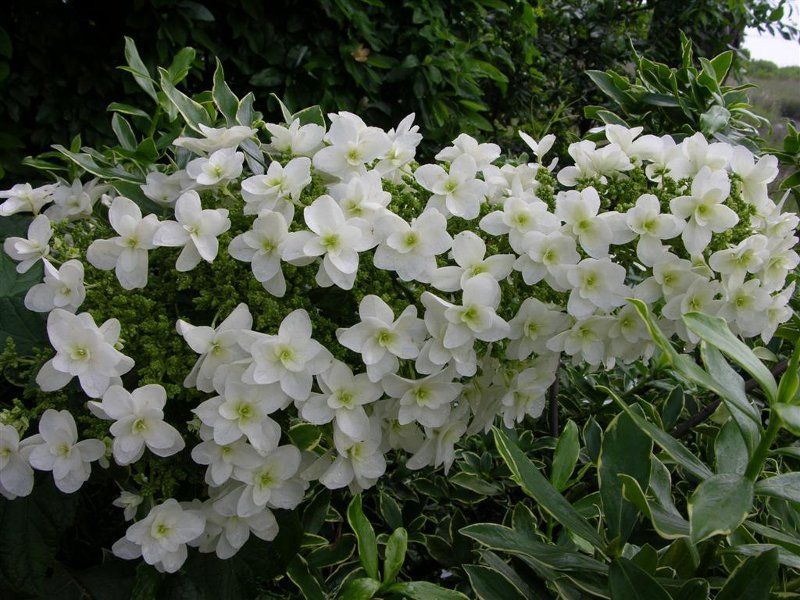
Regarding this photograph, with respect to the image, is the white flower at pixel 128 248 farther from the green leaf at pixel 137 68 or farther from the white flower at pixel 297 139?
the green leaf at pixel 137 68

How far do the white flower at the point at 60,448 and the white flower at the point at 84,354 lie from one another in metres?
0.04

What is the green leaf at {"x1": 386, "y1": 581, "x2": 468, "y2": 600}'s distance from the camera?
78 centimetres

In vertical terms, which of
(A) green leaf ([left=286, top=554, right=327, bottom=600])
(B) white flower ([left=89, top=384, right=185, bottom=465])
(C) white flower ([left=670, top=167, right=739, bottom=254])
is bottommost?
(A) green leaf ([left=286, top=554, right=327, bottom=600])

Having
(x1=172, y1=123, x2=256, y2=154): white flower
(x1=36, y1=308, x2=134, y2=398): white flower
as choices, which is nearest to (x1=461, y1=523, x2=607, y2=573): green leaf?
(x1=36, y1=308, x2=134, y2=398): white flower

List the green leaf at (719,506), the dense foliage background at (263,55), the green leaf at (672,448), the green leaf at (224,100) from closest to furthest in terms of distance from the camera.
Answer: the green leaf at (719,506)
the green leaf at (672,448)
the green leaf at (224,100)
the dense foliage background at (263,55)

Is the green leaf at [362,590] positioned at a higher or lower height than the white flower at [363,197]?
lower

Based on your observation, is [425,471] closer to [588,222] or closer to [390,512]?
[390,512]

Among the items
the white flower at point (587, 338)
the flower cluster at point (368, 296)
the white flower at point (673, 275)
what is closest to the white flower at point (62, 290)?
the flower cluster at point (368, 296)

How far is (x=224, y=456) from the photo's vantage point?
30.7 inches

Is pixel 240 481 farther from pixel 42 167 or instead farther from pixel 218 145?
pixel 42 167

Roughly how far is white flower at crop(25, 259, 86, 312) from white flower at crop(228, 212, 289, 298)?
172mm

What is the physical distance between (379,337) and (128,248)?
0.30 metres

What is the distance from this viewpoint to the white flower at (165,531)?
0.80m

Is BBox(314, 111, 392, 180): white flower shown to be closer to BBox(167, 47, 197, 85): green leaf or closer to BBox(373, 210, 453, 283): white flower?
BBox(373, 210, 453, 283): white flower
